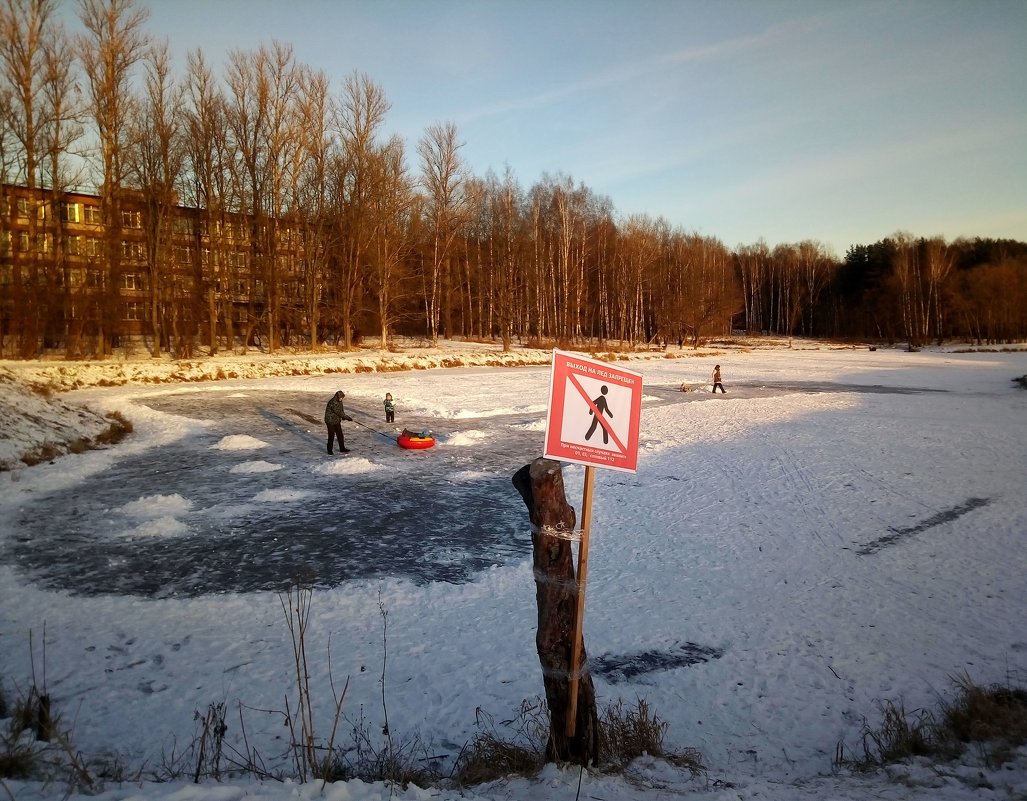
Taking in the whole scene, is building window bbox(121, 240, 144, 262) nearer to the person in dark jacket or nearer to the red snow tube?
the person in dark jacket

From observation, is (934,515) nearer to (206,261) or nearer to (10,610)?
(10,610)

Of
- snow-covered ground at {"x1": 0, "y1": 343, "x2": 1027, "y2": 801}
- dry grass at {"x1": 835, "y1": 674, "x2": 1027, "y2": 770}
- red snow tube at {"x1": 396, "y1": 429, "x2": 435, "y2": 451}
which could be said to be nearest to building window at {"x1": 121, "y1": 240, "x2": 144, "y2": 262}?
snow-covered ground at {"x1": 0, "y1": 343, "x2": 1027, "y2": 801}

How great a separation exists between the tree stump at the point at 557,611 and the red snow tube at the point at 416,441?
44.4 ft

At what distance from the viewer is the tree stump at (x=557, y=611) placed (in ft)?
14.1

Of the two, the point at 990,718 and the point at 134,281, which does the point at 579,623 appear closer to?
the point at 990,718

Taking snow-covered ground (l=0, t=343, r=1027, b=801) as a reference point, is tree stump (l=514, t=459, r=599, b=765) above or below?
above

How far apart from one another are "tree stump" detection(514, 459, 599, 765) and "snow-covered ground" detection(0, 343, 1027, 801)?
0.90ft

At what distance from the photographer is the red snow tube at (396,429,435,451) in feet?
58.0

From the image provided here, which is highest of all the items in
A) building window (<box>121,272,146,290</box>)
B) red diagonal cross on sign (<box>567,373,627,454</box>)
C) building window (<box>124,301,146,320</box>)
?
building window (<box>121,272,146,290</box>)

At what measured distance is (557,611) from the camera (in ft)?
14.4

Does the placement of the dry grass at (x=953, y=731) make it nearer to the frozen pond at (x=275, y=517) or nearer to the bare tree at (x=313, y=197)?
the frozen pond at (x=275, y=517)

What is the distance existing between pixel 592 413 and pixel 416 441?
1388cm

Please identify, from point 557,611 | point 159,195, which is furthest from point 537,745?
point 159,195

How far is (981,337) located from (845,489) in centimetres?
8102
